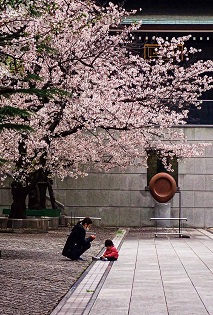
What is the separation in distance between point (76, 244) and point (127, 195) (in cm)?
2148

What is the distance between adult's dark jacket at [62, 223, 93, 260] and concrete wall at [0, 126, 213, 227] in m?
21.0

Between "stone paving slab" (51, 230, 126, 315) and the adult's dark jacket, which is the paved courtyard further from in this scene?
the adult's dark jacket

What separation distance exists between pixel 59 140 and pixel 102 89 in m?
4.06

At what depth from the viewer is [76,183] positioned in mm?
44312

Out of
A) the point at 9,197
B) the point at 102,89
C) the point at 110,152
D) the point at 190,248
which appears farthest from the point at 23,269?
the point at 9,197

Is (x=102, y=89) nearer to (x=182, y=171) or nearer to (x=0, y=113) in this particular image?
(x=182, y=171)

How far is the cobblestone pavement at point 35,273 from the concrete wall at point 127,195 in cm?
1286

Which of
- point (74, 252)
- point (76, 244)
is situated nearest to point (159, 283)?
point (74, 252)

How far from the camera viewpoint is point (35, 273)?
18734 millimetres

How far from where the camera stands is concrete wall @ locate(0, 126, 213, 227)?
43.8 metres

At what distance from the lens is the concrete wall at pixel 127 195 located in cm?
4375

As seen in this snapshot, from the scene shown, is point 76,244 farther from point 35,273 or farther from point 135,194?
point 135,194

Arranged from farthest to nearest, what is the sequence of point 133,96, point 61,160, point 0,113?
point 61,160, point 133,96, point 0,113

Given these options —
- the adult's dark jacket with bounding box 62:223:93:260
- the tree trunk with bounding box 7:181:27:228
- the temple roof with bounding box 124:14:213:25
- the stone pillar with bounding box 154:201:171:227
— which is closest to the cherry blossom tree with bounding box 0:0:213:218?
the tree trunk with bounding box 7:181:27:228
